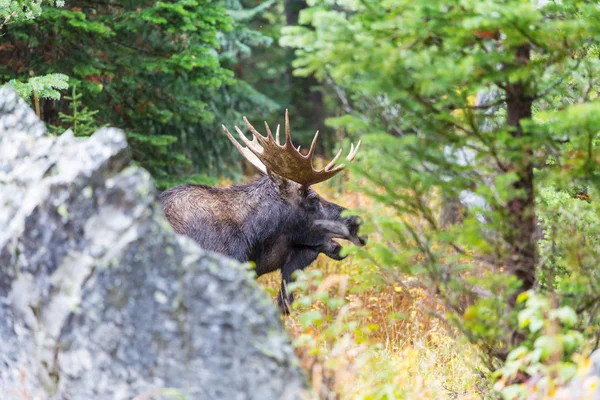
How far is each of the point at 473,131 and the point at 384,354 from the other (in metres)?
2.38

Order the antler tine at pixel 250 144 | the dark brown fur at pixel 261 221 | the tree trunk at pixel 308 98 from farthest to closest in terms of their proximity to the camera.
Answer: the tree trunk at pixel 308 98 → the antler tine at pixel 250 144 → the dark brown fur at pixel 261 221

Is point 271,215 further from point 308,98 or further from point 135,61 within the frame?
point 308,98

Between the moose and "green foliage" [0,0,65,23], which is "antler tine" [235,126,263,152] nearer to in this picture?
the moose

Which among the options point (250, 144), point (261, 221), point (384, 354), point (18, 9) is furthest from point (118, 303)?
point (250, 144)

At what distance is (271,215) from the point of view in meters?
6.93

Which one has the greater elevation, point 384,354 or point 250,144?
point 250,144

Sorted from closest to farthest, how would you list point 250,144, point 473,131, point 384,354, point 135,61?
point 473,131 → point 384,354 → point 250,144 → point 135,61

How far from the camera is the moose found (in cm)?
660

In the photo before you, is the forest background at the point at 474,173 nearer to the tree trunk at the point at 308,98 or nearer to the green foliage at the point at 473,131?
the green foliage at the point at 473,131

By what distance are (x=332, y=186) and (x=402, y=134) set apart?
29.2 feet

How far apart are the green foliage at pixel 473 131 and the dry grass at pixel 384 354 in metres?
0.39

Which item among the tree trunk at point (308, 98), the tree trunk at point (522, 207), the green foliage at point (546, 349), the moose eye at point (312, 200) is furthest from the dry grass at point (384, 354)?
the tree trunk at point (308, 98)

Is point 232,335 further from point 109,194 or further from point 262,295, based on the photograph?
point 109,194

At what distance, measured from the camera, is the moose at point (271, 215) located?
660 cm
